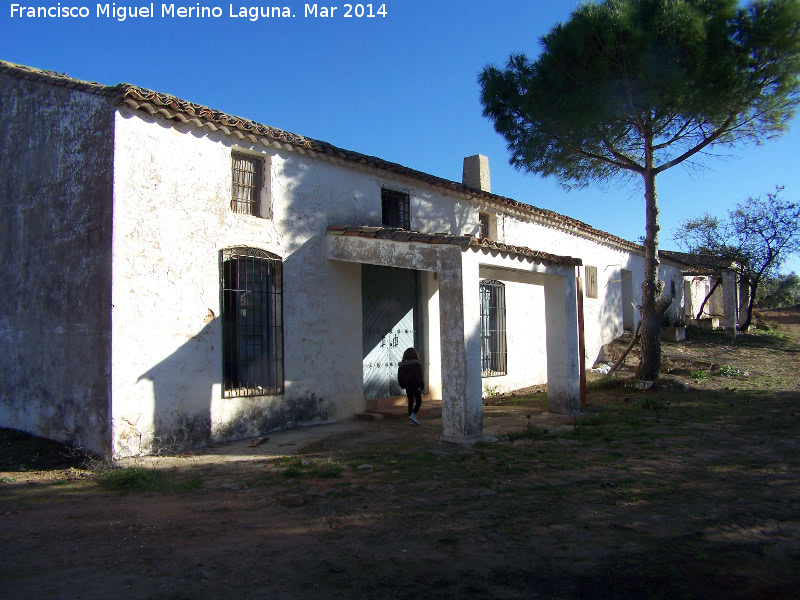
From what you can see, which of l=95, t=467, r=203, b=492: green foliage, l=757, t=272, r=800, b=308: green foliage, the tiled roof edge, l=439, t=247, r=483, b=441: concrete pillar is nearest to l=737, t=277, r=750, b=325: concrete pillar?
l=757, t=272, r=800, b=308: green foliage

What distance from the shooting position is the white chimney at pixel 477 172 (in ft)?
51.3

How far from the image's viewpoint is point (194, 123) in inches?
321

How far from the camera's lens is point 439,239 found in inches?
327

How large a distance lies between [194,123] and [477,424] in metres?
5.80

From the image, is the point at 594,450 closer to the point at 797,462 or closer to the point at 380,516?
the point at 797,462

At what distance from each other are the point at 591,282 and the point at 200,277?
13538mm

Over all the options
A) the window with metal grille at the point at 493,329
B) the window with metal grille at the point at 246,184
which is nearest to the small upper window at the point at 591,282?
the window with metal grille at the point at 493,329

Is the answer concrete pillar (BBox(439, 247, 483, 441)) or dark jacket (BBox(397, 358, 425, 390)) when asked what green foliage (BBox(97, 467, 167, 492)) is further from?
dark jacket (BBox(397, 358, 425, 390))

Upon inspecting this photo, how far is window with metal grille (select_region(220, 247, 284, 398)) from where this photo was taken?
857 cm

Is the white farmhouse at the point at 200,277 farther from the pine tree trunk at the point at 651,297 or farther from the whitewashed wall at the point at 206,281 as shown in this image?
the pine tree trunk at the point at 651,297

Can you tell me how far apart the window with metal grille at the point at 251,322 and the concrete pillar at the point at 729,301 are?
691 inches

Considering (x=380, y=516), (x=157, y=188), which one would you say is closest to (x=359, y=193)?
(x=157, y=188)

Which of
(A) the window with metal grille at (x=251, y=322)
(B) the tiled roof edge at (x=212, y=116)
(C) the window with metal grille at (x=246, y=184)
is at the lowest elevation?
(A) the window with metal grille at (x=251, y=322)

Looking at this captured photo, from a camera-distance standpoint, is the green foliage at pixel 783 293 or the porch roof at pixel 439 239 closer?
the porch roof at pixel 439 239
